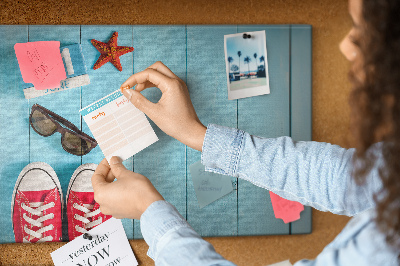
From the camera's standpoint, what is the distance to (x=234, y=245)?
85 cm

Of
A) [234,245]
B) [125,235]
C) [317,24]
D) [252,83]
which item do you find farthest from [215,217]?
[317,24]

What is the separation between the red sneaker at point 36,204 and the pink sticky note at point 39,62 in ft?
0.70

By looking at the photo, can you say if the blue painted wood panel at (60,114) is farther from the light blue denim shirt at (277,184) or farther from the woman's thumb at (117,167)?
the light blue denim shirt at (277,184)

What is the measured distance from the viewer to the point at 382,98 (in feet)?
1.14

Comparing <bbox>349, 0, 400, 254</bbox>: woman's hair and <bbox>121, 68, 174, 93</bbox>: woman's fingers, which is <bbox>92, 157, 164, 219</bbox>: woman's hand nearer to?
<bbox>121, 68, 174, 93</bbox>: woman's fingers

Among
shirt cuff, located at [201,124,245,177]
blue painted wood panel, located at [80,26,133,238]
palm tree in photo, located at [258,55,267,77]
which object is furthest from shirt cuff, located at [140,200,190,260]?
palm tree in photo, located at [258,55,267,77]

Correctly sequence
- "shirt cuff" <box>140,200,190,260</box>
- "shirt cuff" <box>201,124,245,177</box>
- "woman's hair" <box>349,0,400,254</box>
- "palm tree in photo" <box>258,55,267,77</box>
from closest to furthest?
"woman's hair" <box>349,0,400,254</box> < "shirt cuff" <box>140,200,190,260</box> < "shirt cuff" <box>201,124,245,177</box> < "palm tree in photo" <box>258,55,267,77</box>

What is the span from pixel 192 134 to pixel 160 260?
284 millimetres

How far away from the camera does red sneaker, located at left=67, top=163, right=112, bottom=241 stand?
0.80m

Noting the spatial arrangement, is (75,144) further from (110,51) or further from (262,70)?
(262,70)

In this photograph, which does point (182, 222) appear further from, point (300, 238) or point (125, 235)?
point (300, 238)

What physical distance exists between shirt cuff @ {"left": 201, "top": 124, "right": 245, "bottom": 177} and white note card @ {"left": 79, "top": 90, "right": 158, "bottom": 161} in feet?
0.69

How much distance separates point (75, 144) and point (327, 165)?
59cm

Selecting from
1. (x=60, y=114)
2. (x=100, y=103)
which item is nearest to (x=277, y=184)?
(x=100, y=103)
